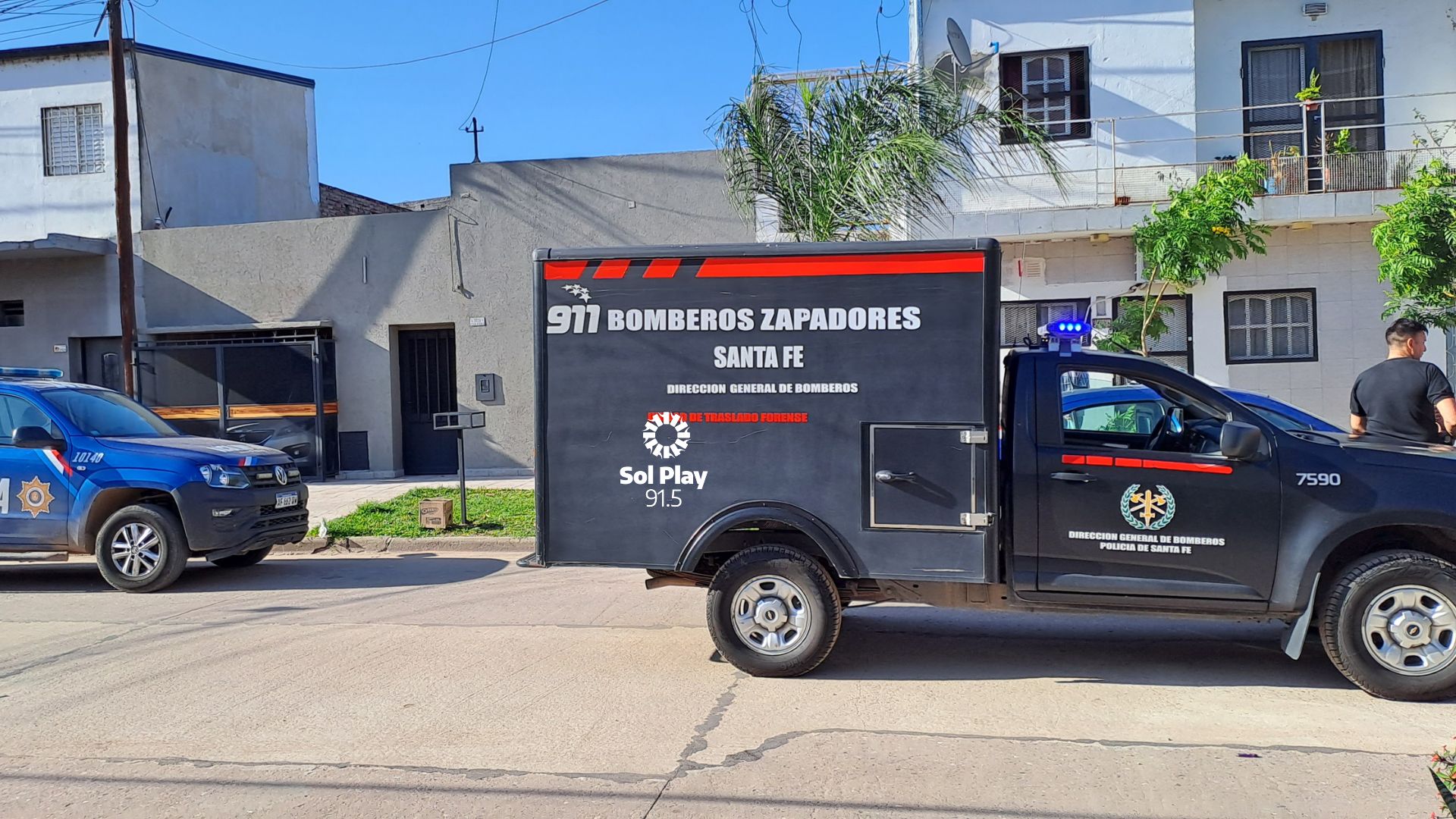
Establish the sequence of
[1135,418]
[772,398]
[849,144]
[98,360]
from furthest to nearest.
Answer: [98,360] < [849,144] < [1135,418] < [772,398]

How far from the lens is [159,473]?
9.42 meters

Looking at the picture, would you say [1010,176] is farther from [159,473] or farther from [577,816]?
[577,816]

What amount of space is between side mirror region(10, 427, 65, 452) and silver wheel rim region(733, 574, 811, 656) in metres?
6.77

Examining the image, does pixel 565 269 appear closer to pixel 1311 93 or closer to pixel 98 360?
pixel 1311 93

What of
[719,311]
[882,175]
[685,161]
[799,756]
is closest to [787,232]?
[882,175]

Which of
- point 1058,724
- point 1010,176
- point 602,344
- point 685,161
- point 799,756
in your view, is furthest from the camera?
point 685,161

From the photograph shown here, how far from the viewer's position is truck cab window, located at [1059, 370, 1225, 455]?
6.16 m

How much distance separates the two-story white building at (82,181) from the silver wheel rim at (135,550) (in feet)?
31.9

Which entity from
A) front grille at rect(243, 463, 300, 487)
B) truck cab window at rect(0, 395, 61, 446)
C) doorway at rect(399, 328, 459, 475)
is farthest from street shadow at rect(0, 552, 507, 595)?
doorway at rect(399, 328, 459, 475)

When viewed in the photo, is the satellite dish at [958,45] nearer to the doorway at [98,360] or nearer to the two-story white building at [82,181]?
the two-story white building at [82,181]

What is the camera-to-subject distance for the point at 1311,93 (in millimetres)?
14797

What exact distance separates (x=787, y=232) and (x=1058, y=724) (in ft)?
25.0

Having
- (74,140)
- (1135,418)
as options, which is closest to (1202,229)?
(1135,418)

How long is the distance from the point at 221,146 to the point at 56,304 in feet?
13.6
